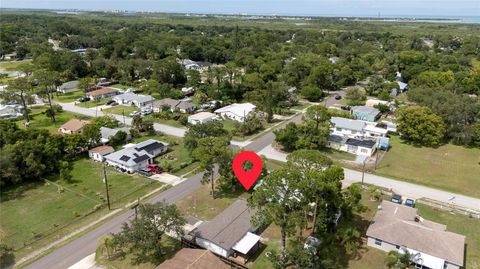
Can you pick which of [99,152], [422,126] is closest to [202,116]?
[99,152]

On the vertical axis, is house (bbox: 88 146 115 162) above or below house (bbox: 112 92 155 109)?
below

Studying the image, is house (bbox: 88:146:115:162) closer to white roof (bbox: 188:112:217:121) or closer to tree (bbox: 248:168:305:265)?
white roof (bbox: 188:112:217:121)

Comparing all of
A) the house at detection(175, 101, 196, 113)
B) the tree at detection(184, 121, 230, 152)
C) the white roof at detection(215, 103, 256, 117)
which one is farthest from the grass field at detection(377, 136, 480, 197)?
the house at detection(175, 101, 196, 113)

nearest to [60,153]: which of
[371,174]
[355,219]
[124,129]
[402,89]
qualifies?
[124,129]

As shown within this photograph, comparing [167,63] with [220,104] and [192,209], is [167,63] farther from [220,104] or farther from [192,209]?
[192,209]

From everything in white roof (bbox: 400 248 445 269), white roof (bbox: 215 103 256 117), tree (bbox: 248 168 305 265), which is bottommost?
white roof (bbox: 400 248 445 269)

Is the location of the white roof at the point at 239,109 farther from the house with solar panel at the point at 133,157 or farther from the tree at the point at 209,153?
the tree at the point at 209,153

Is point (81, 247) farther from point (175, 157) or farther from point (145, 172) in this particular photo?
point (175, 157)
